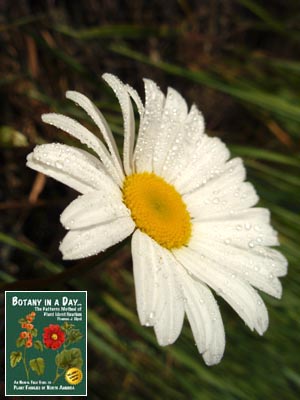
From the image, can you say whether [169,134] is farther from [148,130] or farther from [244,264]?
[244,264]

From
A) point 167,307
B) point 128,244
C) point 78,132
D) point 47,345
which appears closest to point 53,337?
point 47,345

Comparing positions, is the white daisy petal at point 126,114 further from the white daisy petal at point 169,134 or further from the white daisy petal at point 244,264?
the white daisy petal at point 244,264

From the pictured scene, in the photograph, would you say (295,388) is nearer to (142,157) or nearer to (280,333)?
(280,333)

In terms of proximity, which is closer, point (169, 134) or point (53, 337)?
point (53, 337)

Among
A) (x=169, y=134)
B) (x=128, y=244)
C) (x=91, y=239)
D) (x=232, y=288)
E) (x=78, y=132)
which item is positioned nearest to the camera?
(x=91, y=239)

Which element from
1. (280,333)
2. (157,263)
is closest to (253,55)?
(280,333)

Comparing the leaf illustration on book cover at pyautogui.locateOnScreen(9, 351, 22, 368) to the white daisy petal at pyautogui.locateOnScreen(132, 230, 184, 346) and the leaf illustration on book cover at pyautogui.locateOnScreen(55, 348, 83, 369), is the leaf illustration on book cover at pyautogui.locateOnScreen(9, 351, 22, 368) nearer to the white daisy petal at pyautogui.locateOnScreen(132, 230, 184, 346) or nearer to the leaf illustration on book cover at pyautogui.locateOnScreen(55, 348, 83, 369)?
the leaf illustration on book cover at pyautogui.locateOnScreen(55, 348, 83, 369)

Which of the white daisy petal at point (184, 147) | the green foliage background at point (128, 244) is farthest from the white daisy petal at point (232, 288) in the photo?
the green foliage background at point (128, 244)
